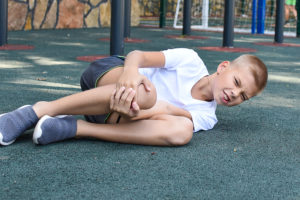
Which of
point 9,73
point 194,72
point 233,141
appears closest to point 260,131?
point 233,141

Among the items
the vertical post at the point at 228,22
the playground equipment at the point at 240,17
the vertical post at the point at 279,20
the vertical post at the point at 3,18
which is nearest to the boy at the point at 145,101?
the vertical post at the point at 3,18

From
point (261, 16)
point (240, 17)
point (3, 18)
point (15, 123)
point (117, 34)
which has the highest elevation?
point (240, 17)

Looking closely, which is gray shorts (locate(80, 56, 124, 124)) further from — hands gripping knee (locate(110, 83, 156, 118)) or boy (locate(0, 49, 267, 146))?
hands gripping knee (locate(110, 83, 156, 118))

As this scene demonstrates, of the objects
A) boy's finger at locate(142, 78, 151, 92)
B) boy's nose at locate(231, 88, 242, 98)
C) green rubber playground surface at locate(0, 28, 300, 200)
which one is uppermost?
boy's finger at locate(142, 78, 151, 92)

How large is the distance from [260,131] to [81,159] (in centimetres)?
96

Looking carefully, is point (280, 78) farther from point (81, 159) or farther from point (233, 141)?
point (81, 159)

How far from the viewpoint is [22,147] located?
1955 mm

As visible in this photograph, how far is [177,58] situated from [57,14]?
6.46 meters

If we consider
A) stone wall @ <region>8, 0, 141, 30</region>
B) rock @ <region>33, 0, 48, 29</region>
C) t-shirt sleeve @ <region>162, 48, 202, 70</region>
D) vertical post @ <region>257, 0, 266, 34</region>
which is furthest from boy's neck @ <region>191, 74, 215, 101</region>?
vertical post @ <region>257, 0, 266, 34</region>

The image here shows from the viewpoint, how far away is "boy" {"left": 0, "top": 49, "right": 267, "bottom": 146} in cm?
194

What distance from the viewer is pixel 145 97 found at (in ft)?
6.34

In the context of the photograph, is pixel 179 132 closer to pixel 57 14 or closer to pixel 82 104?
pixel 82 104

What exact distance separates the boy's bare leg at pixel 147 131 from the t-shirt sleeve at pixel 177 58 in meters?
0.28

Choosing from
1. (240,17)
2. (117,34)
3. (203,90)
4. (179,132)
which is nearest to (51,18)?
(117,34)
